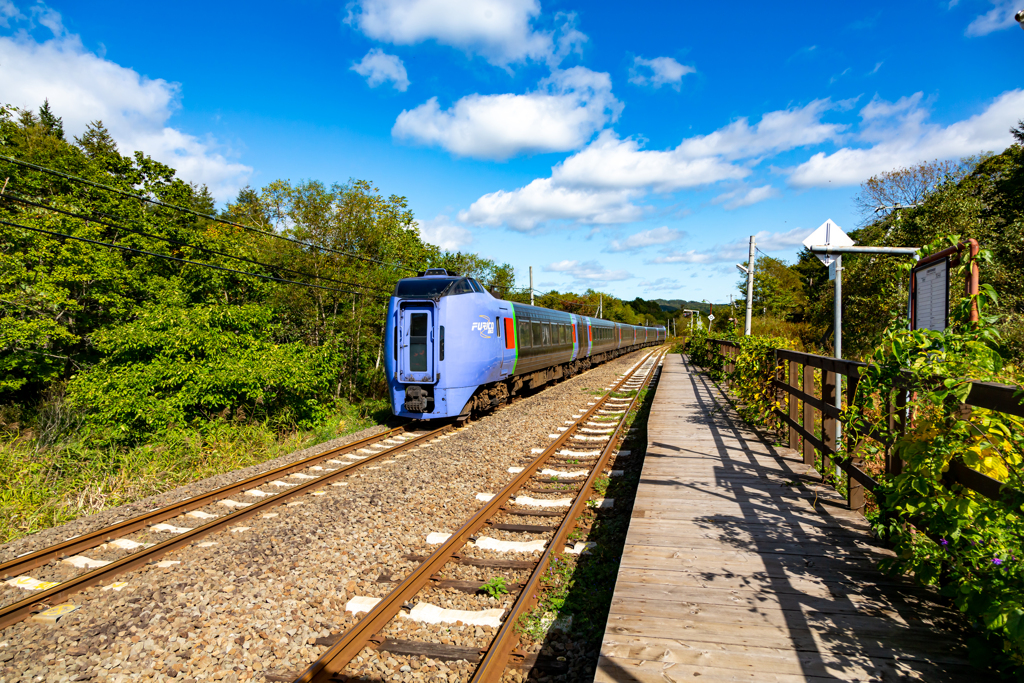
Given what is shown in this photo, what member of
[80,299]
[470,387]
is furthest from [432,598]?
[80,299]

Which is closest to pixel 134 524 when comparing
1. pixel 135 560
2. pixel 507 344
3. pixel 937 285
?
pixel 135 560

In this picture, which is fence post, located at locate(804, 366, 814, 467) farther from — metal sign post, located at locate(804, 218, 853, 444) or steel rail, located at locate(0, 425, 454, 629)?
steel rail, located at locate(0, 425, 454, 629)

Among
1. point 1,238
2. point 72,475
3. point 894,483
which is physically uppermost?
point 1,238

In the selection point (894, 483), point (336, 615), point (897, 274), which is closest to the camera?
point (894, 483)

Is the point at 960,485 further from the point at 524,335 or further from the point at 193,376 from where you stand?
the point at 193,376

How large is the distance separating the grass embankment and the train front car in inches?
91.8

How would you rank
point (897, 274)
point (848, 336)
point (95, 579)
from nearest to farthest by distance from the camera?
1. point (897, 274)
2. point (95, 579)
3. point (848, 336)

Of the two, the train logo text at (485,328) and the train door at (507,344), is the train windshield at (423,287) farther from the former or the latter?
the train door at (507,344)

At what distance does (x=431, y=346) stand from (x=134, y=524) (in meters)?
5.70

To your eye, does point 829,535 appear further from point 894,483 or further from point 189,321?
point 189,321

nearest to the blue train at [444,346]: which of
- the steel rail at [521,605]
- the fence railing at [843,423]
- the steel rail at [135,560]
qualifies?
the steel rail at [135,560]

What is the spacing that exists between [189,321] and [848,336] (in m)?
23.9

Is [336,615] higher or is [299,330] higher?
[299,330]

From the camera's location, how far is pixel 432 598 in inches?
158
